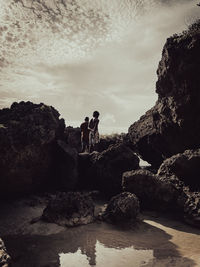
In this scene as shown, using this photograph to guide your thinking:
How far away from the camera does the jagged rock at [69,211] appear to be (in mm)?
6734

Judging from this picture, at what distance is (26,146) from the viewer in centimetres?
841

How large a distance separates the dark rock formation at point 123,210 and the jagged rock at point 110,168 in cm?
214

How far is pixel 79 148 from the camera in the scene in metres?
16.2

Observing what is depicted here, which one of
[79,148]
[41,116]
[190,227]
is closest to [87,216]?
[190,227]

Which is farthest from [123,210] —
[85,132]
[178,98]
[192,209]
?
[85,132]

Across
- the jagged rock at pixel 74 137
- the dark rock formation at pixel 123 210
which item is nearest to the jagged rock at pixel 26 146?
the dark rock formation at pixel 123 210

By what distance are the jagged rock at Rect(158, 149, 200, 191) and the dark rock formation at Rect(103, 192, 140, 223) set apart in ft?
6.68

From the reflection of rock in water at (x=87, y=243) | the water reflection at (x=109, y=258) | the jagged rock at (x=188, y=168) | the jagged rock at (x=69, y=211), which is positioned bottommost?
the water reflection at (x=109, y=258)

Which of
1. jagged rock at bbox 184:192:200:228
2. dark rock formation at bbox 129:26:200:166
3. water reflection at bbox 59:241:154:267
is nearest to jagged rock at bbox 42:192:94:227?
water reflection at bbox 59:241:154:267

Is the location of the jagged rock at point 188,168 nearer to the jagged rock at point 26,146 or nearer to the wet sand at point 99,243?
the wet sand at point 99,243

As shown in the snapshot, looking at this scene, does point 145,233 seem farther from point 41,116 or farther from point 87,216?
point 41,116

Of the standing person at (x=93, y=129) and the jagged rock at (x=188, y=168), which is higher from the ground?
the standing person at (x=93, y=129)

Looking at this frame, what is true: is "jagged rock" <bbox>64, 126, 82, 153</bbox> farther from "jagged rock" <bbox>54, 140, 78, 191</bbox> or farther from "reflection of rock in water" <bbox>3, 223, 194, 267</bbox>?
"reflection of rock in water" <bbox>3, 223, 194, 267</bbox>

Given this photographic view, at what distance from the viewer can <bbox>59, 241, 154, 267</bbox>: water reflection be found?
15.2 ft
